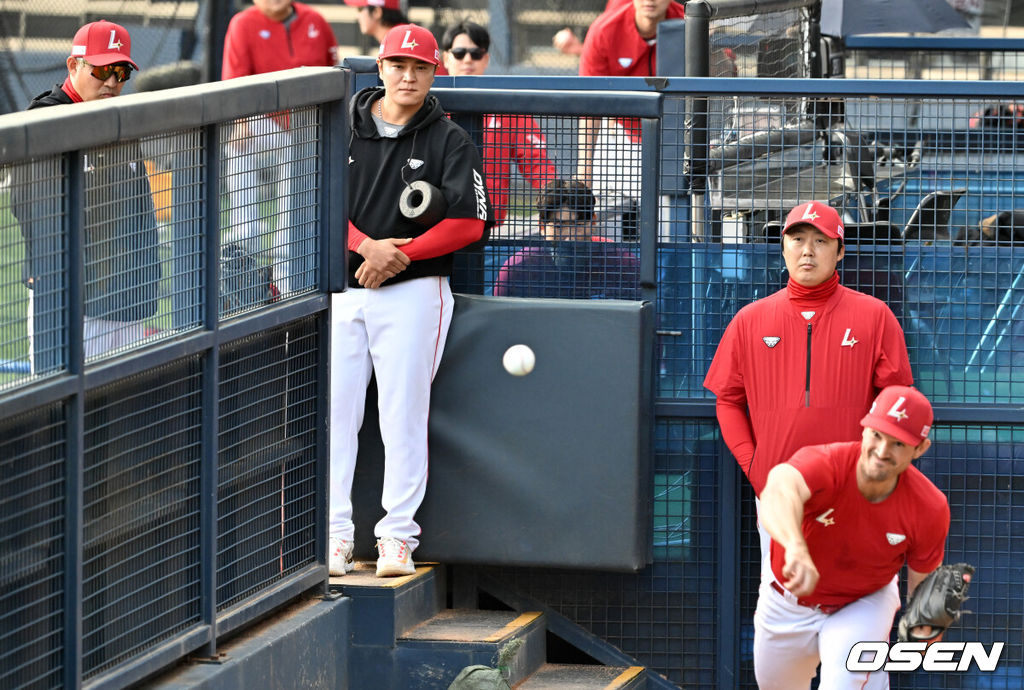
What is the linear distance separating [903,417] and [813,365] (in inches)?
35.2

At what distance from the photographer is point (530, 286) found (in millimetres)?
6809

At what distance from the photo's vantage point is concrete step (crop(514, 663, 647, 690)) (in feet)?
21.4

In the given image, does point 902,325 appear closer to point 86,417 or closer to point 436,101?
point 436,101

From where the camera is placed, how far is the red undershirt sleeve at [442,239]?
6238 millimetres

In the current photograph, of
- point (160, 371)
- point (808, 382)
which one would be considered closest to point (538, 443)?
point (808, 382)

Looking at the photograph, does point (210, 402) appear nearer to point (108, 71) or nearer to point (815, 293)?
point (108, 71)

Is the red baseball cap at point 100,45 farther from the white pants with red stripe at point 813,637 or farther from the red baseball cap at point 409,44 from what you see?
the white pants with red stripe at point 813,637

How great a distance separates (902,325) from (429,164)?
213 cm

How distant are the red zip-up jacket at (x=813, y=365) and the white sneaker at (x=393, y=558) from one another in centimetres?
144

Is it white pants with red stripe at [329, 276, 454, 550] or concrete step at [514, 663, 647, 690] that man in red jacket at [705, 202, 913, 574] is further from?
white pants with red stripe at [329, 276, 454, 550]

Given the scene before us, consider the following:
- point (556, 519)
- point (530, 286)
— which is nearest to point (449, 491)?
point (556, 519)

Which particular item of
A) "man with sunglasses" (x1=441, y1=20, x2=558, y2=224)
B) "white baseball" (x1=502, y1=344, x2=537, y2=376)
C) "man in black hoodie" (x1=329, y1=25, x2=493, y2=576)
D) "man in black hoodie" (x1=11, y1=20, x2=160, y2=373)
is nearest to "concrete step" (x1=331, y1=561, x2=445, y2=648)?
"man in black hoodie" (x1=329, y1=25, x2=493, y2=576)

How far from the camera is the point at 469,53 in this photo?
869cm

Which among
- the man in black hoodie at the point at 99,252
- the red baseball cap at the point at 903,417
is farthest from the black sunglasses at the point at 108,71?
the red baseball cap at the point at 903,417
